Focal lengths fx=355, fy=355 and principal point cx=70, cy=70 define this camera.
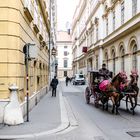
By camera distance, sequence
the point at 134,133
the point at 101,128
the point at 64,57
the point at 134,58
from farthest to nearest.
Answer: the point at 64,57 < the point at 134,58 < the point at 101,128 < the point at 134,133

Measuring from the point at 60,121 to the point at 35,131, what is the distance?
229 centimetres

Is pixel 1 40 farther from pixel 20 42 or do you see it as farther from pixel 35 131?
pixel 35 131

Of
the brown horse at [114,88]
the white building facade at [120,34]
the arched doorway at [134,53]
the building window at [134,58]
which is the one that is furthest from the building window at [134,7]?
the brown horse at [114,88]

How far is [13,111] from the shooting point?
1137 cm

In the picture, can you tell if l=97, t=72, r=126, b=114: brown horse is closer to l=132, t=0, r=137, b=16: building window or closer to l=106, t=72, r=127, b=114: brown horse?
l=106, t=72, r=127, b=114: brown horse

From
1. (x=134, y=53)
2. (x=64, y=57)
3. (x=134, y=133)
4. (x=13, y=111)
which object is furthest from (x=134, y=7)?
(x=64, y=57)

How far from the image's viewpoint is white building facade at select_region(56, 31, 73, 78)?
11088 cm

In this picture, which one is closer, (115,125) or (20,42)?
(115,125)

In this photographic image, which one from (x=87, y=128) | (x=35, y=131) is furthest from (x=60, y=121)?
(x=35, y=131)

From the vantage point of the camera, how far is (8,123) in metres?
11.3

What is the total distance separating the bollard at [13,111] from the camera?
11278mm

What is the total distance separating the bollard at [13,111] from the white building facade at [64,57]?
98.3 metres

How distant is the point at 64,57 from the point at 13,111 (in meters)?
102

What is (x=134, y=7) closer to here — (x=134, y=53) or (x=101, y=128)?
(x=134, y=53)
